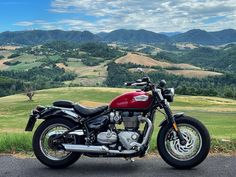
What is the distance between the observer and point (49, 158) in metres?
6.41

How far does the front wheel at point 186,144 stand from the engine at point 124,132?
47 cm

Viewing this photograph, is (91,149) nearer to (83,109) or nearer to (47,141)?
(83,109)

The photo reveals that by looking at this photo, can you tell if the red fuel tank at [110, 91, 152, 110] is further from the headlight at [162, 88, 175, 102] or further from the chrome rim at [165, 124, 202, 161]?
the chrome rim at [165, 124, 202, 161]

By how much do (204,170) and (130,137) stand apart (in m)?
1.26

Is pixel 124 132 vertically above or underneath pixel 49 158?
above

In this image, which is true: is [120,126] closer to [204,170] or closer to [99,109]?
[99,109]

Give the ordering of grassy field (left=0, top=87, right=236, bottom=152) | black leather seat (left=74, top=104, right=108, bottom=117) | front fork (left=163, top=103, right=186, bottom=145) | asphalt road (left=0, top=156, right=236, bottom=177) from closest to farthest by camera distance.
→ asphalt road (left=0, top=156, right=236, bottom=177), front fork (left=163, top=103, right=186, bottom=145), black leather seat (left=74, top=104, right=108, bottom=117), grassy field (left=0, top=87, right=236, bottom=152)

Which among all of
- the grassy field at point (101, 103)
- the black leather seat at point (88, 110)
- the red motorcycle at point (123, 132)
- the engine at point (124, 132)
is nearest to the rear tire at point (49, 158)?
the red motorcycle at point (123, 132)

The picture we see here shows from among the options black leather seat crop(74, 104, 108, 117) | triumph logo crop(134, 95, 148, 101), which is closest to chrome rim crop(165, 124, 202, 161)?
triumph logo crop(134, 95, 148, 101)

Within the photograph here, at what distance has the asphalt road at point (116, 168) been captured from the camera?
583cm

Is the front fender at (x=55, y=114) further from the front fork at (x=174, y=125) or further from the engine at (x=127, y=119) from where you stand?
the front fork at (x=174, y=125)

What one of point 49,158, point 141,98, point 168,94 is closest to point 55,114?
point 49,158

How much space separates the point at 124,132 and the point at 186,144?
103 cm

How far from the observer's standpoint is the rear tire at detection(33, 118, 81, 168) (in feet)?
20.8
